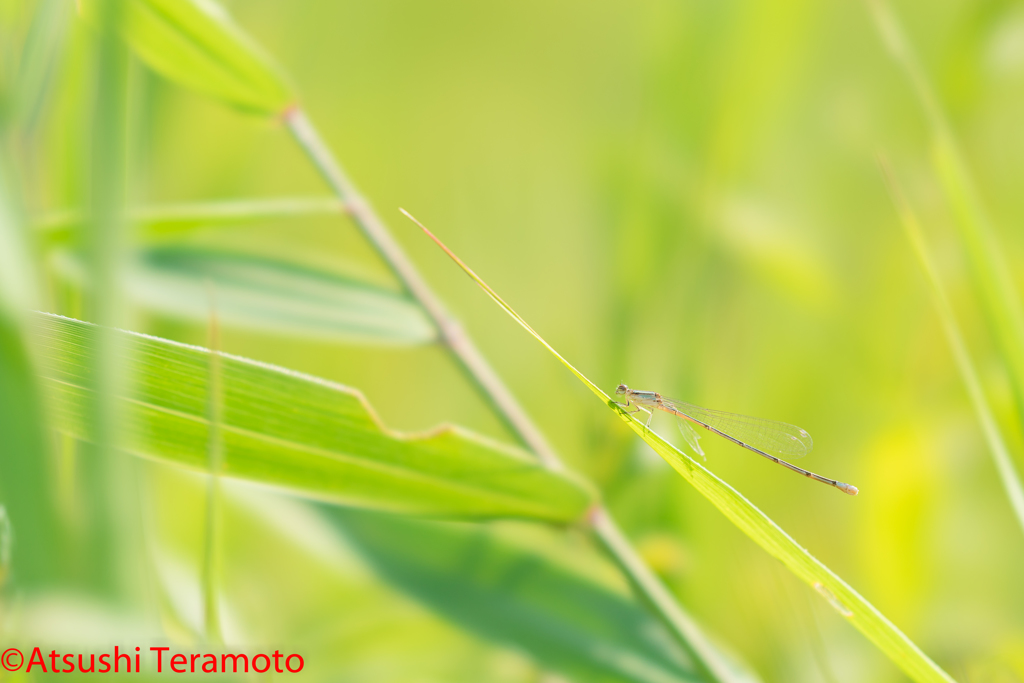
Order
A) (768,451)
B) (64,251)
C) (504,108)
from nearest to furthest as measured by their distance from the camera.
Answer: (64,251), (768,451), (504,108)

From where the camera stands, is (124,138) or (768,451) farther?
(768,451)

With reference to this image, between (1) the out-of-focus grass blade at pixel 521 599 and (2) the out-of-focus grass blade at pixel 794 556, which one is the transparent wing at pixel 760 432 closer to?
(1) the out-of-focus grass blade at pixel 521 599

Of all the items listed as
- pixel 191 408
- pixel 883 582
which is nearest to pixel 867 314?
pixel 883 582

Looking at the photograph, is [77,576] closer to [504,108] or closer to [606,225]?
[606,225]

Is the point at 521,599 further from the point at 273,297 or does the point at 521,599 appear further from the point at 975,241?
the point at 975,241

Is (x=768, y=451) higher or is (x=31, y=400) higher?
(x=768, y=451)

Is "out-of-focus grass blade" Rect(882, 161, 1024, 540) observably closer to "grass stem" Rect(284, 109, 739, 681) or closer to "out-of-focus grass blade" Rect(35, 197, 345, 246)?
"grass stem" Rect(284, 109, 739, 681)

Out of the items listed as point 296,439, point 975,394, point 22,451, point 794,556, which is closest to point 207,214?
point 296,439
